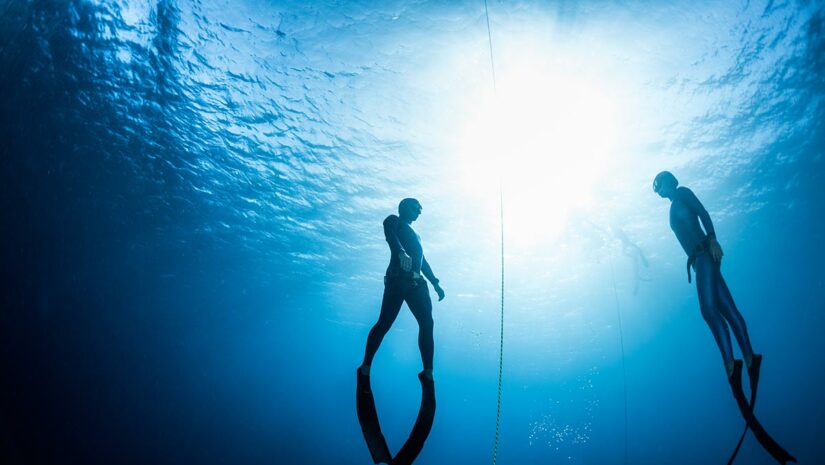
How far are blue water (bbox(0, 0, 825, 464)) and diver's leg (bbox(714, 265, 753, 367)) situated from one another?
6.33 m

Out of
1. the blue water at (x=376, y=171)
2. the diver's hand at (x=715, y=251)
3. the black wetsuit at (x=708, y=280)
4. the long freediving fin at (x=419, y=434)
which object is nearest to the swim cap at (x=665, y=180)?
the black wetsuit at (x=708, y=280)

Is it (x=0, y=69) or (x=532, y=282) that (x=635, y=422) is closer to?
(x=532, y=282)

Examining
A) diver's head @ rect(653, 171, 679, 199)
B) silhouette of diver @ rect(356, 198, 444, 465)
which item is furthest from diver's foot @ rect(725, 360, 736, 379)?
silhouette of diver @ rect(356, 198, 444, 465)

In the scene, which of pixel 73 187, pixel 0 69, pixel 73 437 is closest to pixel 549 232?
pixel 0 69

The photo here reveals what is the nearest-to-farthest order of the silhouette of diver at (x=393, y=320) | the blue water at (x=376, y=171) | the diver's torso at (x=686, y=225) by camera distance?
the silhouette of diver at (x=393, y=320), the diver's torso at (x=686, y=225), the blue water at (x=376, y=171)

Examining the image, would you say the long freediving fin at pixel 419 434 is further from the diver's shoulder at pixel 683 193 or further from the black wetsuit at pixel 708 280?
the diver's shoulder at pixel 683 193

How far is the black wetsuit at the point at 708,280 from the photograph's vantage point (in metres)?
3.62

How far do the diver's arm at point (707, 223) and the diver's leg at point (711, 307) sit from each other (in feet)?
0.50

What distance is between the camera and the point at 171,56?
9.73m

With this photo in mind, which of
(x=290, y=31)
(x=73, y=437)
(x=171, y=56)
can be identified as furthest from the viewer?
(x=73, y=437)

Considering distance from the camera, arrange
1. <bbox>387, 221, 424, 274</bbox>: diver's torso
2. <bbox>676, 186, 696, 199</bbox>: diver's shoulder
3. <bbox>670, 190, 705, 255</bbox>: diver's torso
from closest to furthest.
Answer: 1. <bbox>670, 190, 705, 255</bbox>: diver's torso
2. <bbox>676, 186, 696, 199</bbox>: diver's shoulder
3. <bbox>387, 221, 424, 274</bbox>: diver's torso

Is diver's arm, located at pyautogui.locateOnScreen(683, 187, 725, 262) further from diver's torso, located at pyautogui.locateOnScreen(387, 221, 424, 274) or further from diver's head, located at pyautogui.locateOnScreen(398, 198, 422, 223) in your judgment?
diver's head, located at pyautogui.locateOnScreen(398, 198, 422, 223)

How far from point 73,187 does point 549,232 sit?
23.9 meters

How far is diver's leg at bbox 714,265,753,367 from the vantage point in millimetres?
3488
